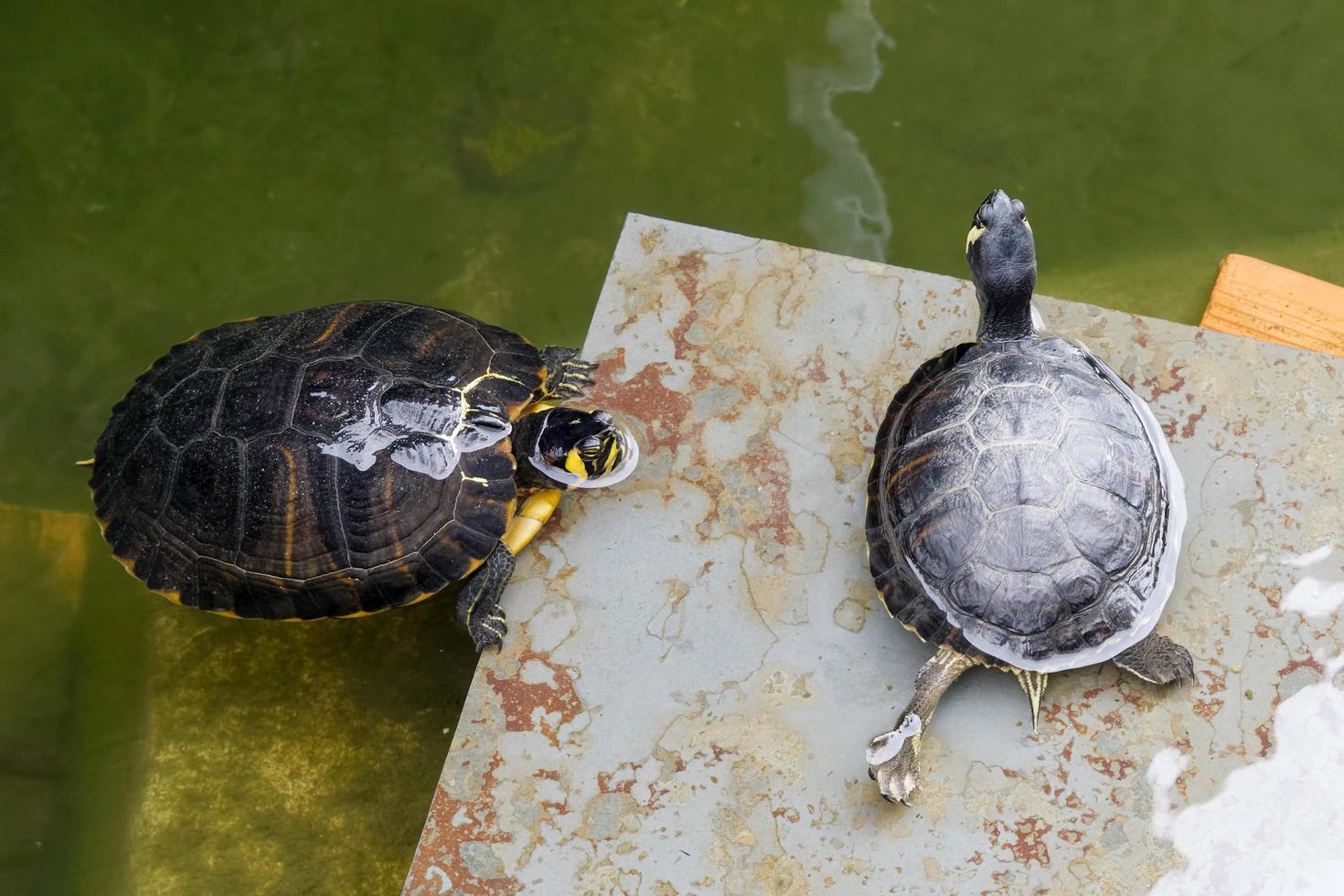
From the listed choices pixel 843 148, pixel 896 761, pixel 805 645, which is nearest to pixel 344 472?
pixel 805 645

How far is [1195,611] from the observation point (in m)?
2.40

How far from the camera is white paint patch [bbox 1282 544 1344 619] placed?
2402 millimetres

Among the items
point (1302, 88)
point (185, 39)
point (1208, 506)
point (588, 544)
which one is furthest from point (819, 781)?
point (185, 39)

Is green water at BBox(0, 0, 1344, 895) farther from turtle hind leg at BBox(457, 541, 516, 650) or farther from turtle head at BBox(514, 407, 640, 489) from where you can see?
turtle head at BBox(514, 407, 640, 489)

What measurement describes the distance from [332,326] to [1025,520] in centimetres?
175

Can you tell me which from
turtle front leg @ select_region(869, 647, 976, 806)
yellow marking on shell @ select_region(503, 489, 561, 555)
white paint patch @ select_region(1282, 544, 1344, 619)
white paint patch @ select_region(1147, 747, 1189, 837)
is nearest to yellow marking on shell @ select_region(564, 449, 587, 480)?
yellow marking on shell @ select_region(503, 489, 561, 555)

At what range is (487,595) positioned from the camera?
2525mm

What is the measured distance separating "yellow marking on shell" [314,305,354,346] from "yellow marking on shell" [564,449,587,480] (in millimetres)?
706

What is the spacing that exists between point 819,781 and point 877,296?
4.11 feet

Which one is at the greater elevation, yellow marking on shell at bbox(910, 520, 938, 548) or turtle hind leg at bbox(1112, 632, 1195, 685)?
yellow marking on shell at bbox(910, 520, 938, 548)

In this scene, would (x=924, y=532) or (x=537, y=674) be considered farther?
(x=537, y=674)

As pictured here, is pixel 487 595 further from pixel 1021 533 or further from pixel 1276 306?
pixel 1276 306

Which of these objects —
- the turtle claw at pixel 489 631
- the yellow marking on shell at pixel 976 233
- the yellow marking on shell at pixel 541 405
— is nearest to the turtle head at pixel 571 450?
the yellow marking on shell at pixel 541 405

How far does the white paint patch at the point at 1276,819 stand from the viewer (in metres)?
2.20
